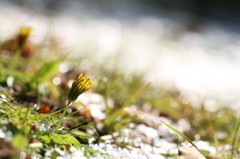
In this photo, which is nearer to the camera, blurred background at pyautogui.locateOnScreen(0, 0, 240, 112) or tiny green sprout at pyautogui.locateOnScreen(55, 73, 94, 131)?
tiny green sprout at pyautogui.locateOnScreen(55, 73, 94, 131)

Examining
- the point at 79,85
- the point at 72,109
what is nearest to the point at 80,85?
A: the point at 79,85

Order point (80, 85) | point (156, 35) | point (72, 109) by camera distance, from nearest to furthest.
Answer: point (80, 85)
point (72, 109)
point (156, 35)

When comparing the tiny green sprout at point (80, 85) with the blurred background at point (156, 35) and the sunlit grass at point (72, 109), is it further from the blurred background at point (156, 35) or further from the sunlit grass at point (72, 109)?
the blurred background at point (156, 35)

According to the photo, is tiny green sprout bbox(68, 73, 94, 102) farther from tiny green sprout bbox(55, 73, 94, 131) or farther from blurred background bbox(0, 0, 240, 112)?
blurred background bbox(0, 0, 240, 112)

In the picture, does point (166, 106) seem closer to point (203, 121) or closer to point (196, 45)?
point (203, 121)

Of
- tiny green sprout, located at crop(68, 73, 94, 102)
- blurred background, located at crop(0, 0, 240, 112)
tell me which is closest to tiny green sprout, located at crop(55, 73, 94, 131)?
tiny green sprout, located at crop(68, 73, 94, 102)

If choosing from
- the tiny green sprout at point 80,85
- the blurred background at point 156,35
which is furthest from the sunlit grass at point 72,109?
the blurred background at point 156,35

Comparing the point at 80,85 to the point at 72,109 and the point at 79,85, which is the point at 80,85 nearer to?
the point at 79,85

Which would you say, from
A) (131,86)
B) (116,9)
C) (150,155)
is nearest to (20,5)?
(116,9)

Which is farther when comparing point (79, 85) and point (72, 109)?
point (72, 109)
